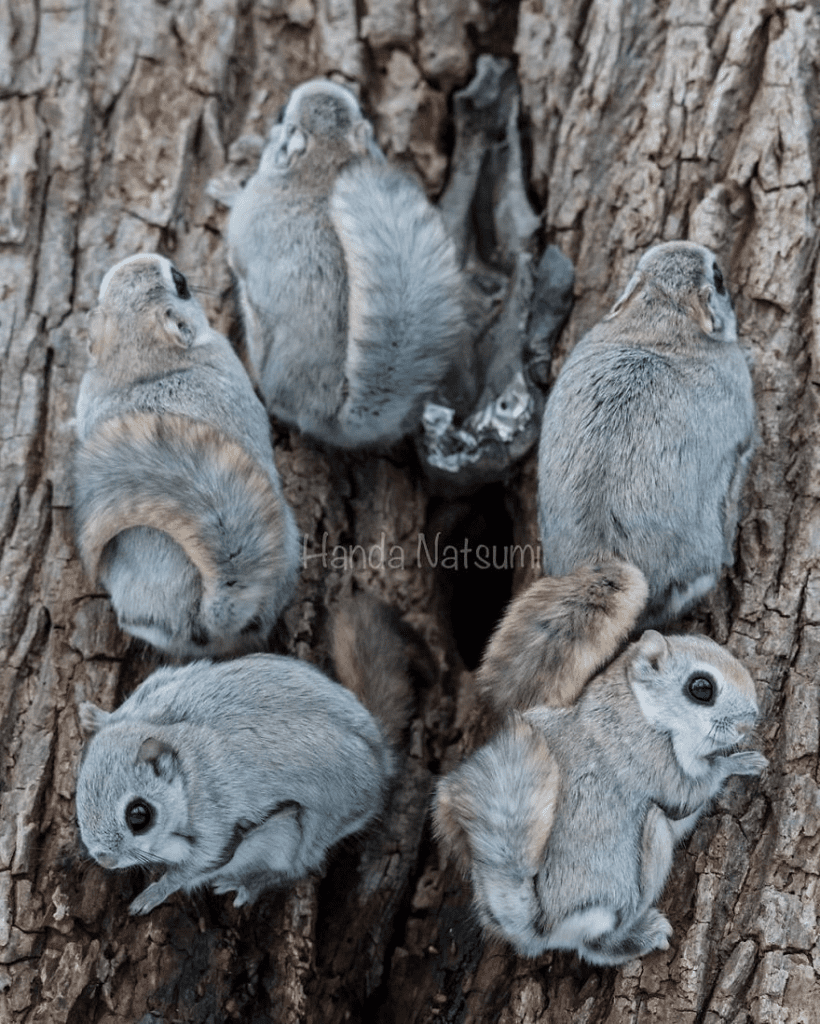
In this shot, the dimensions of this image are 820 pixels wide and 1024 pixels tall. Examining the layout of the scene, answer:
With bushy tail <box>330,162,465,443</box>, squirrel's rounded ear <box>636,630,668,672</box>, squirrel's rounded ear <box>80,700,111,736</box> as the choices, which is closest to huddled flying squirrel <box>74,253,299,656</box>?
squirrel's rounded ear <box>80,700,111,736</box>

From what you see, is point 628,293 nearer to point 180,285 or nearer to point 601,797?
point 180,285

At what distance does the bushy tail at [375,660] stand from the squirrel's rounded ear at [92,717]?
82 centimetres

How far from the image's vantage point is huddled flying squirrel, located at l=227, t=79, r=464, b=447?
13.9 ft

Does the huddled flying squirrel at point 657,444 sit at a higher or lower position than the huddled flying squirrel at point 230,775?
higher

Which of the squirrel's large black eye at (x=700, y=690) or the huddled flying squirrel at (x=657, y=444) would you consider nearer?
the squirrel's large black eye at (x=700, y=690)

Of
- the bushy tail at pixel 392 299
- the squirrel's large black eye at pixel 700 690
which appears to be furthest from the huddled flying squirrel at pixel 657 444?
the bushy tail at pixel 392 299

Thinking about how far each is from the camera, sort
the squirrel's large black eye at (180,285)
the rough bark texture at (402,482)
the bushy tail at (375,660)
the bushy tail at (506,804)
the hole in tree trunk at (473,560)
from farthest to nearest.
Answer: the hole in tree trunk at (473,560), the squirrel's large black eye at (180,285), the bushy tail at (375,660), the rough bark texture at (402,482), the bushy tail at (506,804)

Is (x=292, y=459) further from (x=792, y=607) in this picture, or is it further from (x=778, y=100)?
(x=778, y=100)

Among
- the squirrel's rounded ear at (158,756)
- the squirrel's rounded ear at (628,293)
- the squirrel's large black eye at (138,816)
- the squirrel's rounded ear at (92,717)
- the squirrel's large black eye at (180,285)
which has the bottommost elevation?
the squirrel's large black eye at (138,816)

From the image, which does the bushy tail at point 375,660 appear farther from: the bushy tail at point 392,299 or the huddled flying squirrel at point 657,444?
the bushy tail at point 392,299

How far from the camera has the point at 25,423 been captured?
4.39 metres

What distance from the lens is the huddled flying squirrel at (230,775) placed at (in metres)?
3.33

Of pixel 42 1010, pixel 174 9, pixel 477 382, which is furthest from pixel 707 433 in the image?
pixel 174 9

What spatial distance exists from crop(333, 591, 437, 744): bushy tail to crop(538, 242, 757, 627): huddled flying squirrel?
0.62 metres
